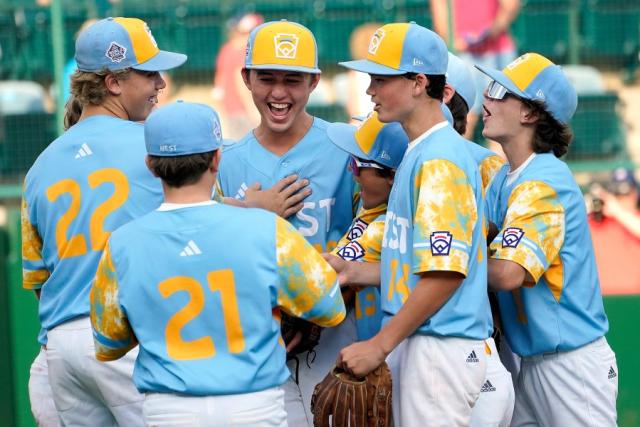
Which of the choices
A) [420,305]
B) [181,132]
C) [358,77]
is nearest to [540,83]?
[420,305]

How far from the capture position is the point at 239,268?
12.2 feet

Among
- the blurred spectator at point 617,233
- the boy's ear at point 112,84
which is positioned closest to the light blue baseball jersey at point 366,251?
the boy's ear at point 112,84

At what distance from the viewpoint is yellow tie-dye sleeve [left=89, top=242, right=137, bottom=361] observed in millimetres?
3842

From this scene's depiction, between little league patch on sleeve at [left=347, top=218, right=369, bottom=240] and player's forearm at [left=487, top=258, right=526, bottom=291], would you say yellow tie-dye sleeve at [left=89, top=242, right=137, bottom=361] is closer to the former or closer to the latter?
little league patch on sleeve at [left=347, top=218, right=369, bottom=240]

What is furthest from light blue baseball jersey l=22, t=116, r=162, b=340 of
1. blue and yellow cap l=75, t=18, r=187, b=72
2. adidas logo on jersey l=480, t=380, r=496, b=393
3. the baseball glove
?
adidas logo on jersey l=480, t=380, r=496, b=393

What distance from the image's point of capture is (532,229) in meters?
4.50

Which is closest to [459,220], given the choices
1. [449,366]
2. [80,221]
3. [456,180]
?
[456,180]

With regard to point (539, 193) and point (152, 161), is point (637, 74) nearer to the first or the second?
point (539, 193)

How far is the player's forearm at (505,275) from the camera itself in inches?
174

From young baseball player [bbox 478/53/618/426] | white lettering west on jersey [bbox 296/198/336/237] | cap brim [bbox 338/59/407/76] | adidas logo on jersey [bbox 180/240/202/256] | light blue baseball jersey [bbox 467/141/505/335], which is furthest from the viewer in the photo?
light blue baseball jersey [bbox 467/141/505/335]

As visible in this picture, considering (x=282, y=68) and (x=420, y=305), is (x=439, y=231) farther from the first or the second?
(x=282, y=68)

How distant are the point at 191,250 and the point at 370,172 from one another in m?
1.15

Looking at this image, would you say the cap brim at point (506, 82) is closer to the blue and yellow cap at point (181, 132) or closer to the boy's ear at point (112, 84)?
the blue and yellow cap at point (181, 132)

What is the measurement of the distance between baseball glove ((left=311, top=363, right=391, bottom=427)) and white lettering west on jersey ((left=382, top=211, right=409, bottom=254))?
46 centimetres
